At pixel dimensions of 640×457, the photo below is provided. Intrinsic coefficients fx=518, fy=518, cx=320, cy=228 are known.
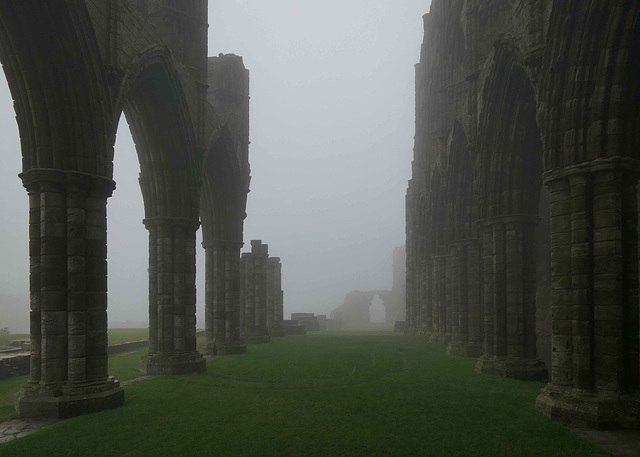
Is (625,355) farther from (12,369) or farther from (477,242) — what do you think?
(12,369)

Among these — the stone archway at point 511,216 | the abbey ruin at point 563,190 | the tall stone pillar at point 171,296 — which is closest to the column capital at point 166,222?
the tall stone pillar at point 171,296

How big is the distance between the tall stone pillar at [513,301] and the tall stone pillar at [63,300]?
312 inches

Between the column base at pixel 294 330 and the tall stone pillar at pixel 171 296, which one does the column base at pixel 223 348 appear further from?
the column base at pixel 294 330

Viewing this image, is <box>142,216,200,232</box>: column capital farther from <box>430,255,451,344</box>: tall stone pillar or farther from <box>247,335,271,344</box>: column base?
<box>430,255,451,344</box>: tall stone pillar

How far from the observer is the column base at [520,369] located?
36.1 feet

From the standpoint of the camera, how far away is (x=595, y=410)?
22.9 ft

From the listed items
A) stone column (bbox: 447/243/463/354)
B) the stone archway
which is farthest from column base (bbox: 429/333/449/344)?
the stone archway

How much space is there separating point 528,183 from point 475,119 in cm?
232

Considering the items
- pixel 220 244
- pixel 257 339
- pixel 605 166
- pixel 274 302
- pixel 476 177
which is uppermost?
pixel 476 177

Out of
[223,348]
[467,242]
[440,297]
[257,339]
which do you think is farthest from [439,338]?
[223,348]

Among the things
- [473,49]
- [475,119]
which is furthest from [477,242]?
[473,49]

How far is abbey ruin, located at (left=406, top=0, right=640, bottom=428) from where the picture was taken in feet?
23.5

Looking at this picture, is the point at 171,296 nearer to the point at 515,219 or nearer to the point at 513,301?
the point at 513,301

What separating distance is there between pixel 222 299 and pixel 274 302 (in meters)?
11.2
